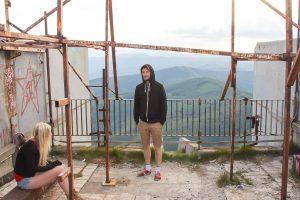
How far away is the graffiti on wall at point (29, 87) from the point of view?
8.12 m

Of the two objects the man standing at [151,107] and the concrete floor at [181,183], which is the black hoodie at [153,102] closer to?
the man standing at [151,107]

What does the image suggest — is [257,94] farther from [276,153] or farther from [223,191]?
[223,191]

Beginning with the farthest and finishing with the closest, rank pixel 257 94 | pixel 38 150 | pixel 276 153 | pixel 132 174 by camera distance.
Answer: pixel 257 94, pixel 276 153, pixel 132 174, pixel 38 150

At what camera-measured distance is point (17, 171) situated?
217 inches

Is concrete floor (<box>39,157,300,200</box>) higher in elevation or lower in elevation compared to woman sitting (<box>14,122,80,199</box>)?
lower

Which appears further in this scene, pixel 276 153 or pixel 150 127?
pixel 276 153

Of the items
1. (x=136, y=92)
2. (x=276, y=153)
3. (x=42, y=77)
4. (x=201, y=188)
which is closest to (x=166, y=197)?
(x=201, y=188)

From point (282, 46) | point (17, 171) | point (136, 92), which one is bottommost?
point (17, 171)

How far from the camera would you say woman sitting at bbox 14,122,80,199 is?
5.38 m

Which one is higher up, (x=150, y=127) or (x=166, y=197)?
(x=150, y=127)

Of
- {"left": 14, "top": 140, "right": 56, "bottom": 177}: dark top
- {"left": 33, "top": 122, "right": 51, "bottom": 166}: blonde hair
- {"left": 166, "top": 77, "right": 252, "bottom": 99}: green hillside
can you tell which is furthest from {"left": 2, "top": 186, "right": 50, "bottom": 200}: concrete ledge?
{"left": 166, "top": 77, "right": 252, "bottom": 99}: green hillside

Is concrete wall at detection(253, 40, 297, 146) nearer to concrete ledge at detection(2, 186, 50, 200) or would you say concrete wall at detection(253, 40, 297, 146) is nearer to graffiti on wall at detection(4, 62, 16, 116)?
graffiti on wall at detection(4, 62, 16, 116)

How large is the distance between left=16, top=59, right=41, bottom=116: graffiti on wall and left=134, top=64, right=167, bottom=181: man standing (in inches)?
105

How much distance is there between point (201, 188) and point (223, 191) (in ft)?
1.42
